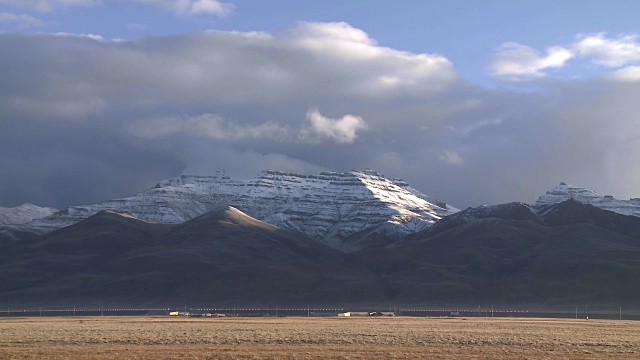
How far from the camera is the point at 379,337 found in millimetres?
81375

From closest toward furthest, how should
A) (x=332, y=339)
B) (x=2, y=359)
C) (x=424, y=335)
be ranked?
(x=2, y=359) → (x=332, y=339) → (x=424, y=335)

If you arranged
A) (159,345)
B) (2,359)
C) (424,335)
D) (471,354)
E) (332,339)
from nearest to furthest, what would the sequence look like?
(2,359)
(471,354)
(159,345)
(332,339)
(424,335)

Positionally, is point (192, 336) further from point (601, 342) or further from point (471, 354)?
point (601, 342)

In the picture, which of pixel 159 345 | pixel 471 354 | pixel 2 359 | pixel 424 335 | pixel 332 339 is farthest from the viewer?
pixel 424 335

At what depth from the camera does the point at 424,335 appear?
280 feet

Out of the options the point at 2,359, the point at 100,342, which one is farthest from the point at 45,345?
the point at 2,359

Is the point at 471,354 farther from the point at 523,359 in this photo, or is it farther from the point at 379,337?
the point at 379,337

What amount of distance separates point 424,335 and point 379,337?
18.5ft

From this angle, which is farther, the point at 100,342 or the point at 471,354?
the point at 100,342

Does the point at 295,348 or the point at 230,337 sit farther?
the point at 230,337

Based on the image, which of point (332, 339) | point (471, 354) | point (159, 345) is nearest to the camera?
point (471, 354)

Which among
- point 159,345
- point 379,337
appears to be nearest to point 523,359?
point 379,337

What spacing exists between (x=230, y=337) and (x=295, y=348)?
13.0 metres

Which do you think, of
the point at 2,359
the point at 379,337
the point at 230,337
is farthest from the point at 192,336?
the point at 2,359
